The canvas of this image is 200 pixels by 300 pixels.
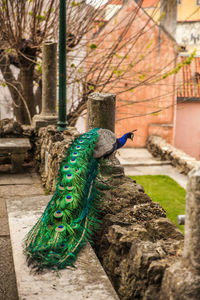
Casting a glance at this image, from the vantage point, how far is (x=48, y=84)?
6.73m

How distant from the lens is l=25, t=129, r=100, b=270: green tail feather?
8.63ft

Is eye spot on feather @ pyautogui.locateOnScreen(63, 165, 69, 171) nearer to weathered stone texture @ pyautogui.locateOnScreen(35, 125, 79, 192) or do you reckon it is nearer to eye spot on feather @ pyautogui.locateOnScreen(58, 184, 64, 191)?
eye spot on feather @ pyautogui.locateOnScreen(58, 184, 64, 191)

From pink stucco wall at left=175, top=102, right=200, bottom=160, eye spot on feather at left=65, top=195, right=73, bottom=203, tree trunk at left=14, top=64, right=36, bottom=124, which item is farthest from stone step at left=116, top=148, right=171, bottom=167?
eye spot on feather at left=65, top=195, right=73, bottom=203

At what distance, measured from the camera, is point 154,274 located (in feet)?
7.32

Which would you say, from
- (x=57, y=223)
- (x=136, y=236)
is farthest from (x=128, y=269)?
(x=57, y=223)

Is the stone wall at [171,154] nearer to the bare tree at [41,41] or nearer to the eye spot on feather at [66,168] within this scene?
the bare tree at [41,41]

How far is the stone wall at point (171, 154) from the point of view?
1317 centimetres

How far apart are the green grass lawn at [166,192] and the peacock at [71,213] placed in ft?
19.7

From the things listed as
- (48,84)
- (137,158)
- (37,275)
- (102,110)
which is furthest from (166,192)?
(37,275)

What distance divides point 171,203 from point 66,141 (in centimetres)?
600

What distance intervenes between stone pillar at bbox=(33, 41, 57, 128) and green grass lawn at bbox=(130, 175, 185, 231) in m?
4.04

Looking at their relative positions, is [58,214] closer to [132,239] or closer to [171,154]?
[132,239]

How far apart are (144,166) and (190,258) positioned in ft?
41.0

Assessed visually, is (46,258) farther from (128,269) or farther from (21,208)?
→ (21,208)
